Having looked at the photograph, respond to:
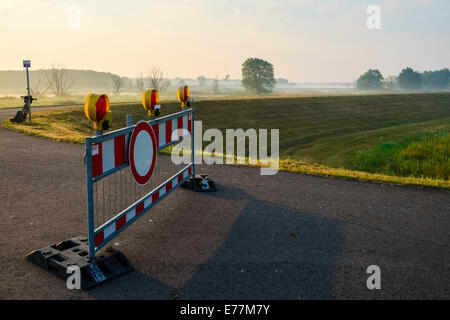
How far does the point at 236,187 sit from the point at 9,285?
4379mm

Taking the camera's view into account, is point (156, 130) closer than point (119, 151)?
No

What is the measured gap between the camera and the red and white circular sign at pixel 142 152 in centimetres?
460

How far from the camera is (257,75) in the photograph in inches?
4783

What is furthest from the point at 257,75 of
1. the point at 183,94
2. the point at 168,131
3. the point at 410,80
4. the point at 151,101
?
the point at 151,101

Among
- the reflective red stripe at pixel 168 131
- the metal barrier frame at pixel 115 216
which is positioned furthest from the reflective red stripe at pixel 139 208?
the reflective red stripe at pixel 168 131

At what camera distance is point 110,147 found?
4195 millimetres

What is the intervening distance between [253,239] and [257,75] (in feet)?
394

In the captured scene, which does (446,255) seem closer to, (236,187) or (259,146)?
(236,187)

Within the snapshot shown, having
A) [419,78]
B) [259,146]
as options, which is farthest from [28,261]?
[419,78]

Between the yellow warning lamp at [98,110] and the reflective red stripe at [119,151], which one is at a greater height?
the yellow warning lamp at [98,110]

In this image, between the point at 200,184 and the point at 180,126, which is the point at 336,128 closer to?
the point at 200,184

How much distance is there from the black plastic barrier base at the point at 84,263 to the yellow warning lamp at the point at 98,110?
136 centimetres

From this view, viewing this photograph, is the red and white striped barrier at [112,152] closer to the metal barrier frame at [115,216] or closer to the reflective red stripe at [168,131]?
the metal barrier frame at [115,216]
